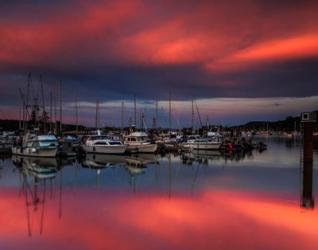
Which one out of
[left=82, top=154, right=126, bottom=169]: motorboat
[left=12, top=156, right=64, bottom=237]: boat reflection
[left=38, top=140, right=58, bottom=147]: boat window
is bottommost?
[left=82, top=154, right=126, bottom=169]: motorboat

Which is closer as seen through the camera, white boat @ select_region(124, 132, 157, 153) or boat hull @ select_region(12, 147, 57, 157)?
boat hull @ select_region(12, 147, 57, 157)

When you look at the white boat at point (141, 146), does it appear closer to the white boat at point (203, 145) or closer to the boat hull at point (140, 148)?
the boat hull at point (140, 148)

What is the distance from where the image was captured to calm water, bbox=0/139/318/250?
14398mm

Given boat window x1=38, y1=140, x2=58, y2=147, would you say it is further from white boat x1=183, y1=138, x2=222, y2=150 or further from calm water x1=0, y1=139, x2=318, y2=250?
white boat x1=183, y1=138, x2=222, y2=150

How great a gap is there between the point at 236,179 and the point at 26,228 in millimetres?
21071

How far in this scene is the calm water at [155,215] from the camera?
14.4 metres

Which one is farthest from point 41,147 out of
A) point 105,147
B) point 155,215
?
point 155,215

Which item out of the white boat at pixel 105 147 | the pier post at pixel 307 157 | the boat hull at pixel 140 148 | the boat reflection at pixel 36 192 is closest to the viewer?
the boat reflection at pixel 36 192

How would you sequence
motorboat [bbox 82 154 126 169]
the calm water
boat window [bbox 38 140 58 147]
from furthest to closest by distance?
boat window [bbox 38 140 58 147] → motorboat [bbox 82 154 126 169] → the calm water

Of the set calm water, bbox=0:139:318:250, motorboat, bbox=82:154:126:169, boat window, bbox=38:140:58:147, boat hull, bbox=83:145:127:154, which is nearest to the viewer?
calm water, bbox=0:139:318:250

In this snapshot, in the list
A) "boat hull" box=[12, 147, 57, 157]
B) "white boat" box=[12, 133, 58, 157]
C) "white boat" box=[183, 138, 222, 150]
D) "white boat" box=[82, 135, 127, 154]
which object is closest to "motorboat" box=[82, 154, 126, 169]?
"white boat" box=[82, 135, 127, 154]

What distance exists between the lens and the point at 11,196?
1004 inches

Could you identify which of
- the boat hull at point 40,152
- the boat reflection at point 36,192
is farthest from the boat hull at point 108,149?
the boat reflection at point 36,192

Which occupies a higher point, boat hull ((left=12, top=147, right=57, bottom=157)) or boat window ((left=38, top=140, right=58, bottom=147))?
boat window ((left=38, top=140, right=58, bottom=147))
